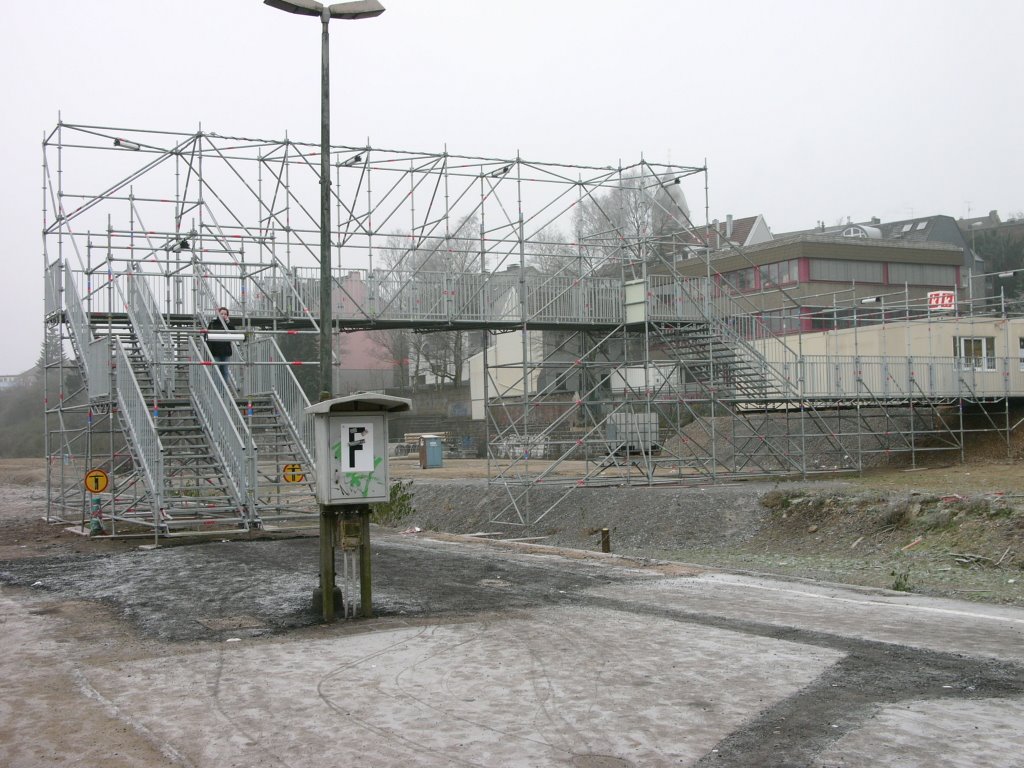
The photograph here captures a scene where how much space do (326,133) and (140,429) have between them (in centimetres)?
938

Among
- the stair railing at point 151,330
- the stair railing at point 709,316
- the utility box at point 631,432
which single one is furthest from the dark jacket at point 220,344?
the stair railing at point 709,316

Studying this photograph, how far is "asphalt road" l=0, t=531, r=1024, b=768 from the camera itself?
22.3ft

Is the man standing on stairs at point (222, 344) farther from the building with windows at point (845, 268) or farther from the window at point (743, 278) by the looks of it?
the window at point (743, 278)

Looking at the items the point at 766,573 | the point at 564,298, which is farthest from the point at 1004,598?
the point at 564,298

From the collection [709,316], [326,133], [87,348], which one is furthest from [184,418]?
[709,316]

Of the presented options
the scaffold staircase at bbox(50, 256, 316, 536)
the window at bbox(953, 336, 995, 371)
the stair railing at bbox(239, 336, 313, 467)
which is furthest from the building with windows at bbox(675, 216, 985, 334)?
the scaffold staircase at bbox(50, 256, 316, 536)

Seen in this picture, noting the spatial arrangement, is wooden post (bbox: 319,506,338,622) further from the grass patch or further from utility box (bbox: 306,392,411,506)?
the grass patch

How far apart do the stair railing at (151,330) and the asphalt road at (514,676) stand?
8.75 meters

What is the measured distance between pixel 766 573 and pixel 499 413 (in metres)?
36.8

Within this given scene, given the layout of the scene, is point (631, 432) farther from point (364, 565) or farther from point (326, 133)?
point (364, 565)

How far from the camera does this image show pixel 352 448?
11.5 metres

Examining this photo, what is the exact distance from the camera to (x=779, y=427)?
37375mm

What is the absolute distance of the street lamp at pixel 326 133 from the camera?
1362cm

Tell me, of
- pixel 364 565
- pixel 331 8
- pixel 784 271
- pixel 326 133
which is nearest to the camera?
pixel 364 565
